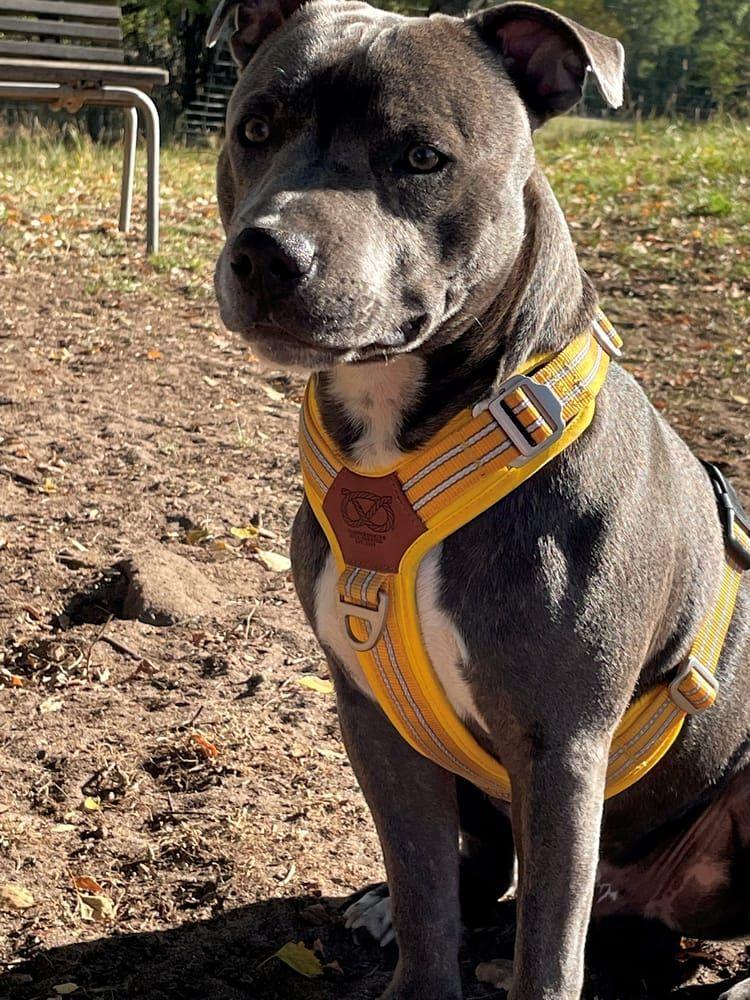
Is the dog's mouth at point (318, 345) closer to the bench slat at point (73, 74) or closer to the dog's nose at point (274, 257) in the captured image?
the dog's nose at point (274, 257)

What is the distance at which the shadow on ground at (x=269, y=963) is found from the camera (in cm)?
302

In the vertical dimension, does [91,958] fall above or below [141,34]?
above

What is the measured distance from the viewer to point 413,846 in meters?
2.90

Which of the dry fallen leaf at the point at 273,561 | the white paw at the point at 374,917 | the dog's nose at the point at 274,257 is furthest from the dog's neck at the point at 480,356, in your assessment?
the dry fallen leaf at the point at 273,561

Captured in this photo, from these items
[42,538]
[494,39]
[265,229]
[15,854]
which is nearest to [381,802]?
[15,854]

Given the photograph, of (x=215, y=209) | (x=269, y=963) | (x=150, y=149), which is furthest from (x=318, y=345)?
(x=215, y=209)

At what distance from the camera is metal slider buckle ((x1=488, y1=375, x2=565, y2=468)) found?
252 centimetres

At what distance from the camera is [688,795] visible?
298 cm

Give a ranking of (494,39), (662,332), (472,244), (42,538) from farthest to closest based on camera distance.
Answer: (662,332)
(42,538)
(494,39)
(472,244)

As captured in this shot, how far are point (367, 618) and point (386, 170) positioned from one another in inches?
33.8

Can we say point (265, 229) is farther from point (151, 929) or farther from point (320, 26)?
point (151, 929)

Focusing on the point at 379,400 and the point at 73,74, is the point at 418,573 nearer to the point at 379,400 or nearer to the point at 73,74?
the point at 379,400

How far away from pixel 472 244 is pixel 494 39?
0.50 metres

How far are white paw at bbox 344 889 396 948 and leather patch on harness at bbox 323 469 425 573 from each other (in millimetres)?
1020
